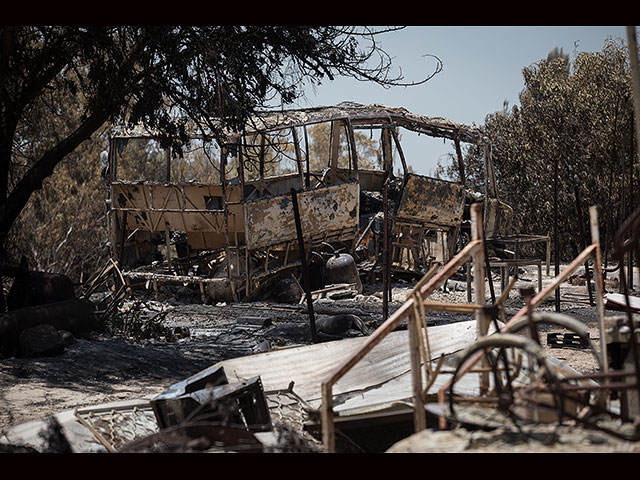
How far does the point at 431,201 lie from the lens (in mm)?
16406

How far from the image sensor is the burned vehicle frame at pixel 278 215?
14.8 metres

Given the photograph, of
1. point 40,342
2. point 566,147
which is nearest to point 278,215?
point 40,342

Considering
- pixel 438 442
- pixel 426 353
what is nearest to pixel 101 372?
pixel 426 353

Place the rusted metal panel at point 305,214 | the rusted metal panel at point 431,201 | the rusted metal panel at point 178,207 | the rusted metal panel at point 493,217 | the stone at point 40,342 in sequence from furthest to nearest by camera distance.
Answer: the rusted metal panel at point 493,217 → the rusted metal panel at point 431,201 → the rusted metal panel at point 178,207 → the rusted metal panel at point 305,214 → the stone at point 40,342

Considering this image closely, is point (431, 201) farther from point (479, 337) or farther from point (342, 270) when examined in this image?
point (479, 337)

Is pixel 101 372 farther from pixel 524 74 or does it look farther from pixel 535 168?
pixel 524 74

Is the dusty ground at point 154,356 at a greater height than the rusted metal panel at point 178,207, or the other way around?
the rusted metal panel at point 178,207

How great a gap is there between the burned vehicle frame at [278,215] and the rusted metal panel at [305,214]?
0.07ft

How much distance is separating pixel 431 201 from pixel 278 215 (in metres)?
3.72

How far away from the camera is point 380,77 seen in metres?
11.0

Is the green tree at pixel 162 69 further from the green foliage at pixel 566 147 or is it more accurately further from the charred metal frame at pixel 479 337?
the green foliage at pixel 566 147

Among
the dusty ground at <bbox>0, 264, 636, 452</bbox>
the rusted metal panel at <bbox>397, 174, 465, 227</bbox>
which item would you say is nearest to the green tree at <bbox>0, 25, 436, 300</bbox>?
the dusty ground at <bbox>0, 264, 636, 452</bbox>

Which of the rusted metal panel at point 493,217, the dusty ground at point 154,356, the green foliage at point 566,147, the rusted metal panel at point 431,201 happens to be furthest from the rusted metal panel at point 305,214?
the green foliage at point 566,147

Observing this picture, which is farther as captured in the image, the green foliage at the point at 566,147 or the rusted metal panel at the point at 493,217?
the green foliage at the point at 566,147
